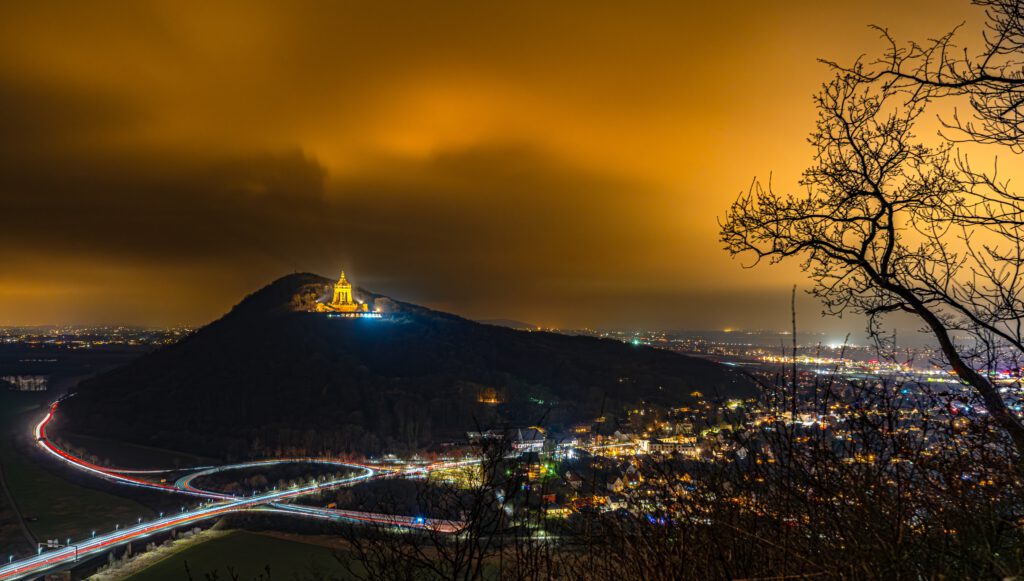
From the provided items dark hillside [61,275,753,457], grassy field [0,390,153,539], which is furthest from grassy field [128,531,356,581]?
dark hillside [61,275,753,457]

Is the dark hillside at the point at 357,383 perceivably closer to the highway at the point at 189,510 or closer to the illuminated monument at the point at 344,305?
the illuminated monument at the point at 344,305

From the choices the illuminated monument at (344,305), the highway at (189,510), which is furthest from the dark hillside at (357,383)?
the highway at (189,510)

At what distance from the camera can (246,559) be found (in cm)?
3734

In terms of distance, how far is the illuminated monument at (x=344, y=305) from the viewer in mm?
126631

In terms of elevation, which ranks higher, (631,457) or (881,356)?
(881,356)

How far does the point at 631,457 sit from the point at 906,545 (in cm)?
305

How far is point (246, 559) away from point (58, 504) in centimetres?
2958

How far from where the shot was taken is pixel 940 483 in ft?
12.5

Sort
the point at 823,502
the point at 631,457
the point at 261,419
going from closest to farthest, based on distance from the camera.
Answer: the point at 823,502 → the point at 631,457 → the point at 261,419

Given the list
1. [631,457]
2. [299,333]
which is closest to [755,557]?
[631,457]

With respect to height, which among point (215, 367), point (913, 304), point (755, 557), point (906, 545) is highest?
point (913, 304)

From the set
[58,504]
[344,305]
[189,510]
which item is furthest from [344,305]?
[189,510]

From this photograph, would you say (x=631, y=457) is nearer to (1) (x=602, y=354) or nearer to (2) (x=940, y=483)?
(2) (x=940, y=483)

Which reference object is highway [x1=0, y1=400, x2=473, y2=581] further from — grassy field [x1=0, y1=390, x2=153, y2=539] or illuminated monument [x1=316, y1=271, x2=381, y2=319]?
illuminated monument [x1=316, y1=271, x2=381, y2=319]
